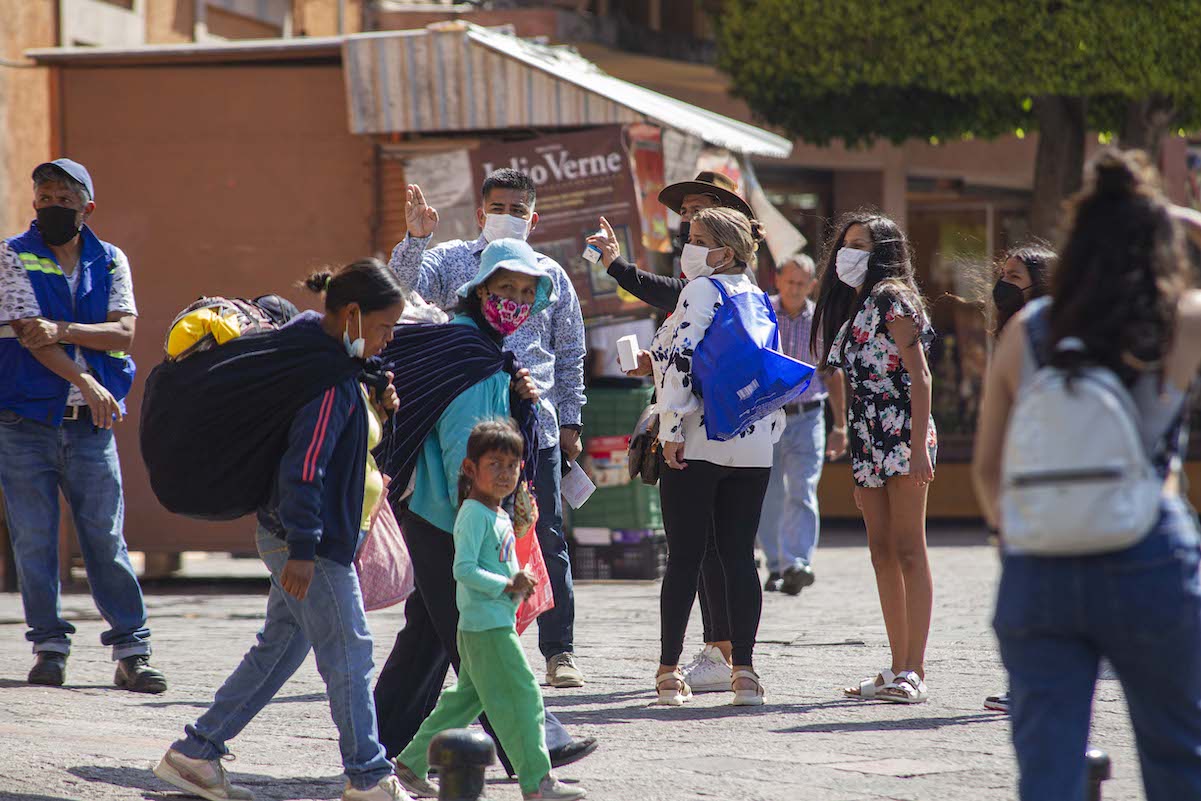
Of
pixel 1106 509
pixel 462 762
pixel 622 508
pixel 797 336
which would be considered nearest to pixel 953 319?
pixel 797 336

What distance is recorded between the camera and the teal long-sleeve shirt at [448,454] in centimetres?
534

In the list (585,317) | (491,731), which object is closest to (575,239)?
(585,317)

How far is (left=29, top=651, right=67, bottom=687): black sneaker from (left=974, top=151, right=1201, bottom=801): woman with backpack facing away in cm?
457

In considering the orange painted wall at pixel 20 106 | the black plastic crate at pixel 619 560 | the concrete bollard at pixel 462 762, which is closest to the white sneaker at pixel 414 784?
the concrete bollard at pixel 462 762

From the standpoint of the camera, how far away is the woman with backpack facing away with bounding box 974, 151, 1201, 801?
3572 mm

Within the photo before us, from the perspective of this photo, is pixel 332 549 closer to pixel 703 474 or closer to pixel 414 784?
pixel 414 784

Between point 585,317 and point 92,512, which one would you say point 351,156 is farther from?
point 92,512

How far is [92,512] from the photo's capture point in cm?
730

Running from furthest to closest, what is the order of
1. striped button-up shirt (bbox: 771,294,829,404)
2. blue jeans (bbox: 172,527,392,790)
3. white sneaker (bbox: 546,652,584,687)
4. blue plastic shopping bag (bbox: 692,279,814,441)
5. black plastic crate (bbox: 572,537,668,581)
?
black plastic crate (bbox: 572,537,668,581), striped button-up shirt (bbox: 771,294,829,404), white sneaker (bbox: 546,652,584,687), blue plastic shopping bag (bbox: 692,279,814,441), blue jeans (bbox: 172,527,392,790)

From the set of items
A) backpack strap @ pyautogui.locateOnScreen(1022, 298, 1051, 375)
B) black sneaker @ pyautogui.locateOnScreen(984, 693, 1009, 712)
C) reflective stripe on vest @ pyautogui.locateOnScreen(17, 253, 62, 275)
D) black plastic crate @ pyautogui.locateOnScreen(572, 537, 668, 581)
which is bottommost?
black plastic crate @ pyautogui.locateOnScreen(572, 537, 668, 581)

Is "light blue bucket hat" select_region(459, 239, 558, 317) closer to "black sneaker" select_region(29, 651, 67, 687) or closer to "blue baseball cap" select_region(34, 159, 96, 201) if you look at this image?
"blue baseball cap" select_region(34, 159, 96, 201)

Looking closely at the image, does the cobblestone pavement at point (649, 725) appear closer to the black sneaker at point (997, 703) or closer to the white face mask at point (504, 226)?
the black sneaker at point (997, 703)

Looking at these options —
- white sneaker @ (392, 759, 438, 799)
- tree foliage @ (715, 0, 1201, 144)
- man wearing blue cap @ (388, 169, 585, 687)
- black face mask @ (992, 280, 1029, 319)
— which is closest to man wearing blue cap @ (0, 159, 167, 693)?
man wearing blue cap @ (388, 169, 585, 687)

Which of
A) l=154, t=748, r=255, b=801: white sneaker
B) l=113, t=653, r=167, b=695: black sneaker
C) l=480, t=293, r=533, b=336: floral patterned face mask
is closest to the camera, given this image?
l=154, t=748, r=255, b=801: white sneaker
